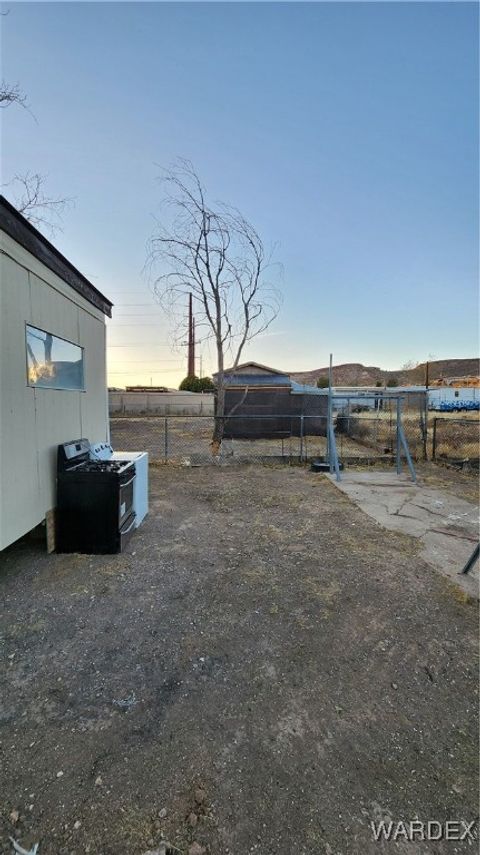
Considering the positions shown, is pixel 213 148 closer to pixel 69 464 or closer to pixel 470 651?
pixel 69 464

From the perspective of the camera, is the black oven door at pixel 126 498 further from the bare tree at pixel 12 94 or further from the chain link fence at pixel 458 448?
the chain link fence at pixel 458 448

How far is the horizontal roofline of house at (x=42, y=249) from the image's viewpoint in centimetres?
284

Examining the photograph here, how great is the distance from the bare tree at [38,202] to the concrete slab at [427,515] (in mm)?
8615

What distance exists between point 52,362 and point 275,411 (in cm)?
1165

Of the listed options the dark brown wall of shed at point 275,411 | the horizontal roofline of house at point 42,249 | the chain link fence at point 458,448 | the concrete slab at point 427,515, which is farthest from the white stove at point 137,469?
the dark brown wall of shed at point 275,411

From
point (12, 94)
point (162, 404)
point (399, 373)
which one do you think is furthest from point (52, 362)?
point (399, 373)

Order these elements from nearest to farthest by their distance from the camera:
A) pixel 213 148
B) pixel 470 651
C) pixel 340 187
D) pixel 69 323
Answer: pixel 470 651
pixel 69 323
pixel 213 148
pixel 340 187

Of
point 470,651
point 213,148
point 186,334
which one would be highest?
point 213,148

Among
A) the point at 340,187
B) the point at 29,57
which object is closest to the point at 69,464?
the point at 29,57

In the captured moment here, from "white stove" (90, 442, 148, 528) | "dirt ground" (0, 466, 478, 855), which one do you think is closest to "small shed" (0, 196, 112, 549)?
"white stove" (90, 442, 148, 528)

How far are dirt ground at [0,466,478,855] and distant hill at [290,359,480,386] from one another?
3983 cm

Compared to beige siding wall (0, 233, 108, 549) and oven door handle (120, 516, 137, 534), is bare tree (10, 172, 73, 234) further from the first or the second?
oven door handle (120, 516, 137, 534)

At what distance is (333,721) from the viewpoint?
1785mm

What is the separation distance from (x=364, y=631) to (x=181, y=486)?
4757 mm
